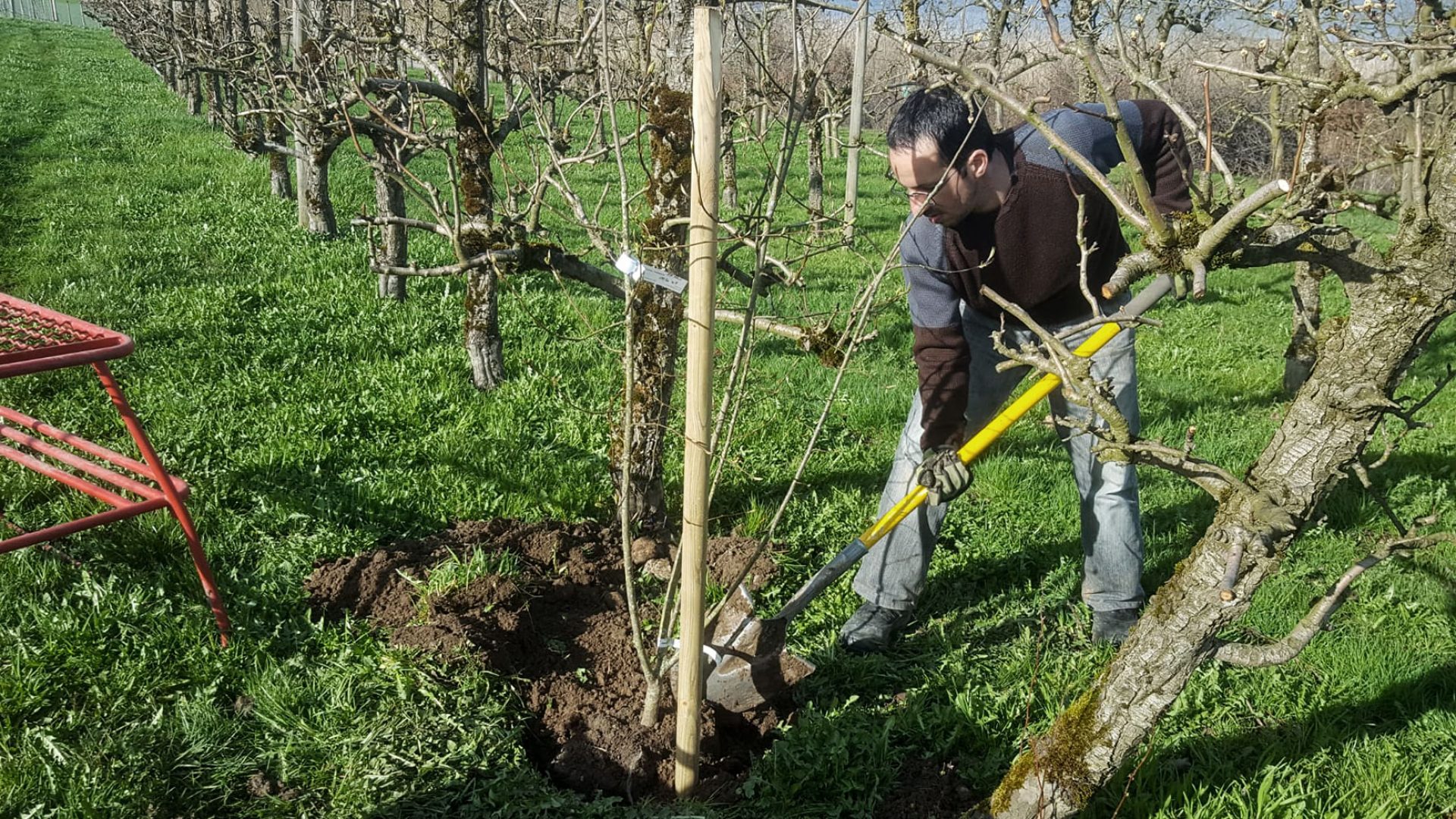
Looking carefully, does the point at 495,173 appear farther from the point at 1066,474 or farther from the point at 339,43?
the point at 1066,474

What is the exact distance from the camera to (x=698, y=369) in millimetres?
1949

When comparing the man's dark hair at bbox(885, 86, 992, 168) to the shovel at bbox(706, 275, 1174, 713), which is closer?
the man's dark hair at bbox(885, 86, 992, 168)

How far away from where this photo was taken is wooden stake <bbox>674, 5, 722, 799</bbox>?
1704 millimetres

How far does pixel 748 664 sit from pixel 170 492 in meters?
1.78

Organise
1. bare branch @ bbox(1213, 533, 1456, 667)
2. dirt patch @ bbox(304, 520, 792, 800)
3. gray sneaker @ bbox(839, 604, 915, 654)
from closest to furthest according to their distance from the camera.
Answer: bare branch @ bbox(1213, 533, 1456, 667) → dirt patch @ bbox(304, 520, 792, 800) → gray sneaker @ bbox(839, 604, 915, 654)

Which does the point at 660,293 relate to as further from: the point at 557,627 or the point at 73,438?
the point at 73,438

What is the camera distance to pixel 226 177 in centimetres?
1080

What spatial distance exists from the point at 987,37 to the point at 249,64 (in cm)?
823

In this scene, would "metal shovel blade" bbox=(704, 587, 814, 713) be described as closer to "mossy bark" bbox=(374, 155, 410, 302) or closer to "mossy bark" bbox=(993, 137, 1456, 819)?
"mossy bark" bbox=(993, 137, 1456, 819)

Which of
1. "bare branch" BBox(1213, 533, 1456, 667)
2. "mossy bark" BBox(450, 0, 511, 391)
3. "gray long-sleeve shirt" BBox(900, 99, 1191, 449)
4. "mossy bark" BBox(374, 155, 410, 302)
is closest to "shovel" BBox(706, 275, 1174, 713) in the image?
"gray long-sleeve shirt" BBox(900, 99, 1191, 449)

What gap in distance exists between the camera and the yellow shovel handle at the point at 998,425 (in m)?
2.39

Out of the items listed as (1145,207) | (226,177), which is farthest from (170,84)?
(1145,207)

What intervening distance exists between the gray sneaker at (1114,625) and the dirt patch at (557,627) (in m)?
1.23

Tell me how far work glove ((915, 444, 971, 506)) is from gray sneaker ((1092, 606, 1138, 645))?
2.97ft
